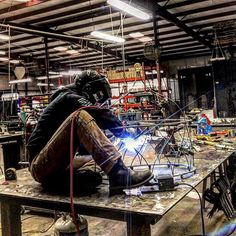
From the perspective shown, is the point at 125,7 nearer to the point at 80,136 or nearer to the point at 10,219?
the point at 80,136

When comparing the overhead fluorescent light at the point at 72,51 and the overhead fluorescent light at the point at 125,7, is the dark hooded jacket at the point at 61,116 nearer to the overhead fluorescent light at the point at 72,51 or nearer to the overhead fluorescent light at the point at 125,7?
the overhead fluorescent light at the point at 125,7

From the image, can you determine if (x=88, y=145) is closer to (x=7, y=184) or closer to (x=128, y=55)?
(x=7, y=184)

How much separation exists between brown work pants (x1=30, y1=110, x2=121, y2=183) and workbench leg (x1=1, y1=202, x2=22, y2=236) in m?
0.29

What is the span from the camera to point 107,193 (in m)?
1.68

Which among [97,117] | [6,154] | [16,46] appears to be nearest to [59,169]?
[97,117]

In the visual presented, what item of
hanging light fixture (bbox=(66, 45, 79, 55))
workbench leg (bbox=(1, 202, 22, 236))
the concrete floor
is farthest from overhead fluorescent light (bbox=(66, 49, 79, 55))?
workbench leg (bbox=(1, 202, 22, 236))

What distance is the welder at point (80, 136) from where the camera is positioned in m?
1.60

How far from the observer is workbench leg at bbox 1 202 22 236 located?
6.26 ft

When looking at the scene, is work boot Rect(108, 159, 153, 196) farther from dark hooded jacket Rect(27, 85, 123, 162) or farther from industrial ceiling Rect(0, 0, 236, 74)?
industrial ceiling Rect(0, 0, 236, 74)

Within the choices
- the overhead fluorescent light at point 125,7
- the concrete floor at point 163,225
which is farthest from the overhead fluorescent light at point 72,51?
the concrete floor at point 163,225

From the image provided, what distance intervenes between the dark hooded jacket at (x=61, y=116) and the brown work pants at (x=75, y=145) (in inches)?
4.1

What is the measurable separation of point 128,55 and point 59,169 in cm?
1263

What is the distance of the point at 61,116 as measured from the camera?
1.88 metres

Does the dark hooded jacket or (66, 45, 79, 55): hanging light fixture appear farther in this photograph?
(66, 45, 79, 55): hanging light fixture
